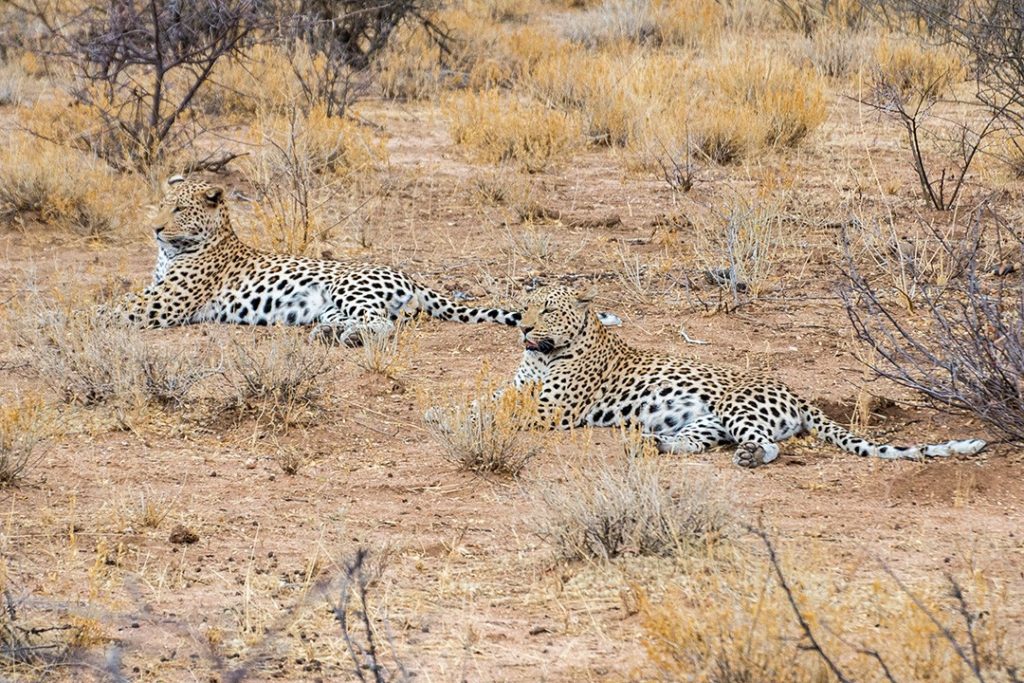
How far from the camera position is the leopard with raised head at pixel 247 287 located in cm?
901

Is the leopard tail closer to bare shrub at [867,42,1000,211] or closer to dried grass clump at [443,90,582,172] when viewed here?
bare shrub at [867,42,1000,211]

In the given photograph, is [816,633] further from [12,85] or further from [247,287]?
[12,85]

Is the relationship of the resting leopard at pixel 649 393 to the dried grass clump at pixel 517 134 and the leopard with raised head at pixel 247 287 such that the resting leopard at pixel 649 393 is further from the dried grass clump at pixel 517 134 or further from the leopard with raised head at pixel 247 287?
the dried grass clump at pixel 517 134

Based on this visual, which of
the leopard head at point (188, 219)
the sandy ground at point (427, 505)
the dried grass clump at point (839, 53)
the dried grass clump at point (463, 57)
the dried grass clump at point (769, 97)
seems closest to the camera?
the sandy ground at point (427, 505)

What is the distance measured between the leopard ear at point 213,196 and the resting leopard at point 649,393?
9.00 feet

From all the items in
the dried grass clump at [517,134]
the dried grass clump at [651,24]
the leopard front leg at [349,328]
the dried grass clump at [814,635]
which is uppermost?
the dried grass clump at [814,635]

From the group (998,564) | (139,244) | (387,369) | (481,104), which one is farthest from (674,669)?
(481,104)

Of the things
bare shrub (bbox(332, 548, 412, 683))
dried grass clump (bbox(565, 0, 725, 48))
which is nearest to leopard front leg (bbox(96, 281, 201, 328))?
bare shrub (bbox(332, 548, 412, 683))

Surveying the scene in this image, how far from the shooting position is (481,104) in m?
14.7

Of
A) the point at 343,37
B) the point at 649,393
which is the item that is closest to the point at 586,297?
the point at 649,393

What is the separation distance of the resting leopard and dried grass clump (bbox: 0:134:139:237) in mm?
4800

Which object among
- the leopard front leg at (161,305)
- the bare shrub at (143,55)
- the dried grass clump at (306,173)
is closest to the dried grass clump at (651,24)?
the dried grass clump at (306,173)

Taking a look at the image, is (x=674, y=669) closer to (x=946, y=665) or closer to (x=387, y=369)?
(x=946, y=665)

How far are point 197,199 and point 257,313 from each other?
87 centimetres
